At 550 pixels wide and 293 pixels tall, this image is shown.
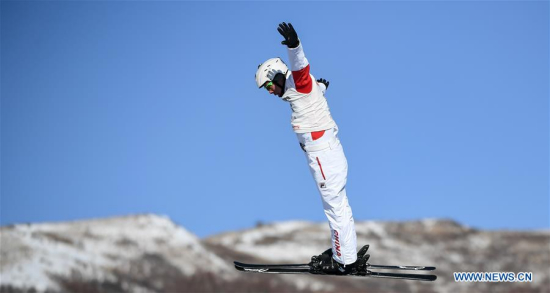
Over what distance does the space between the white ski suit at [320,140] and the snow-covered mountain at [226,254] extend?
113 ft

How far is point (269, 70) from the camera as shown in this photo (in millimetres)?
22156

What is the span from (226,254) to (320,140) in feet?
162

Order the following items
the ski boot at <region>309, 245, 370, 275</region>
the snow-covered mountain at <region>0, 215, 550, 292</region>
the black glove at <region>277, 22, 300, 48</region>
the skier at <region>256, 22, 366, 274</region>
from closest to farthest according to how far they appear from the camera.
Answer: the black glove at <region>277, 22, 300, 48</region>
the skier at <region>256, 22, 366, 274</region>
the ski boot at <region>309, 245, 370, 275</region>
the snow-covered mountain at <region>0, 215, 550, 292</region>

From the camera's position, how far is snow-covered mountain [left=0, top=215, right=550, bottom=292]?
189ft

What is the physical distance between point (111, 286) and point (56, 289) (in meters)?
4.58

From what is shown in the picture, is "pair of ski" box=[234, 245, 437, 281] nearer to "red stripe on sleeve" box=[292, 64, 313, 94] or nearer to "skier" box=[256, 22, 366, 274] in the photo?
"skier" box=[256, 22, 366, 274]

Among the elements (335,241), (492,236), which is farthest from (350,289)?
(335,241)

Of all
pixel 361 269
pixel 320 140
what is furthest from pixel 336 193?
pixel 361 269

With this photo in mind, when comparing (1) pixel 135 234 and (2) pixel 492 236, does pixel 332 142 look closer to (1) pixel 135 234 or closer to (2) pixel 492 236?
(1) pixel 135 234

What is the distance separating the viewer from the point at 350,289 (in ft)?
212

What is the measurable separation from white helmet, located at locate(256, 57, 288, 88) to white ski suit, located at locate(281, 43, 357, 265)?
14.7 inches

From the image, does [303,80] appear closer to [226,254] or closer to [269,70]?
[269,70]

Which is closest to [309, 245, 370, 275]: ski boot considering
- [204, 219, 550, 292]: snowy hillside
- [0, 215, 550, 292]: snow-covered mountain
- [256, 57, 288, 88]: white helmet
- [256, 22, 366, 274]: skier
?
[256, 22, 366, 274]: skier

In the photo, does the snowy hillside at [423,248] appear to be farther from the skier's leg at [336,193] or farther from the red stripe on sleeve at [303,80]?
the red stripe on sleeve at [303,80]
